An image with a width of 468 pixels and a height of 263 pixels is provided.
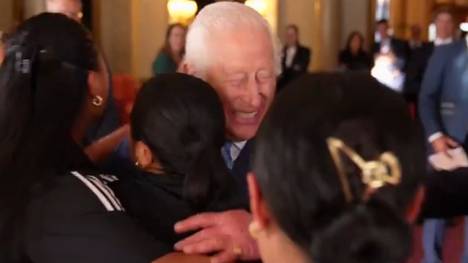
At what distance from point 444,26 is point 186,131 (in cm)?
621

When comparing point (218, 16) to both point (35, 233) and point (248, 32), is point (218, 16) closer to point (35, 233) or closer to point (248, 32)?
point (248, 32)

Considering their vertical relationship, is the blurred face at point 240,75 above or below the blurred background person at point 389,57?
above

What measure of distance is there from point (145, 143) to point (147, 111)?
0.18ft

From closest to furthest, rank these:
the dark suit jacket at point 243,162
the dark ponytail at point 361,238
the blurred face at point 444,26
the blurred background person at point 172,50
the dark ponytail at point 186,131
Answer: the dark ponytail at point 361,238 < the dark ponytail at point 186,131 < the dark suit jacket at point 243,162 < the blurred background person at point 172,50 < the blurred face at point 444,26

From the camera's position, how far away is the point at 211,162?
1.53m

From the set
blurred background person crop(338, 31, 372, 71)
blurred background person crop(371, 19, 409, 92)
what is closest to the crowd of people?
blurred background person crop(371, 19, 409, 92)

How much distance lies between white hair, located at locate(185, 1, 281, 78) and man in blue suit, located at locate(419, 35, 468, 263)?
250 cm

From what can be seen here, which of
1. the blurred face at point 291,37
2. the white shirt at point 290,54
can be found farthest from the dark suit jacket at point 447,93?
the blurred face at point 291,37

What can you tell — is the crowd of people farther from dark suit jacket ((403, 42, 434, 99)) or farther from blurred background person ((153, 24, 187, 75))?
dark suit jacket ((403, 42, 434, 99))

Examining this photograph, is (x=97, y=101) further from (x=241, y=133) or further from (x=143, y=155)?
(x=241, y=133)

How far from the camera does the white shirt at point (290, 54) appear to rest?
34.8 feet

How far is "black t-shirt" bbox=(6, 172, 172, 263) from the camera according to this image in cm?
144

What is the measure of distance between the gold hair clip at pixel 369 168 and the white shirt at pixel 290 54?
9.62m

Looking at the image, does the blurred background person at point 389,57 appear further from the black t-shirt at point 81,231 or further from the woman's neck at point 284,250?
the woman's neck at point 284,250
